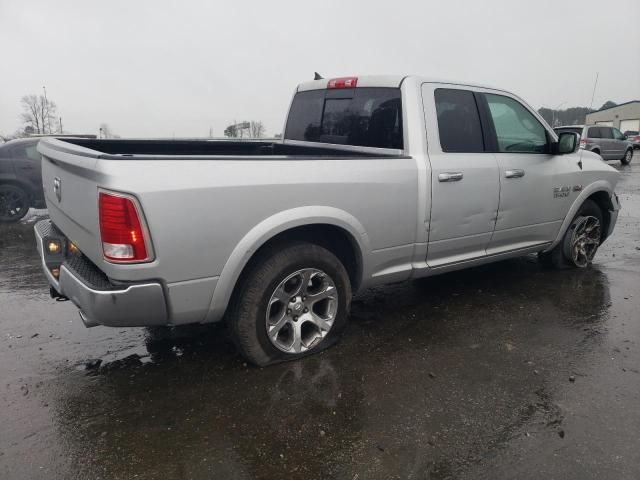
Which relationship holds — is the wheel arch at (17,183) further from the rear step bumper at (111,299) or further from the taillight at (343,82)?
the rear step bumper at (111,299)

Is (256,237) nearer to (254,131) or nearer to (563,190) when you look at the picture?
(563,190)

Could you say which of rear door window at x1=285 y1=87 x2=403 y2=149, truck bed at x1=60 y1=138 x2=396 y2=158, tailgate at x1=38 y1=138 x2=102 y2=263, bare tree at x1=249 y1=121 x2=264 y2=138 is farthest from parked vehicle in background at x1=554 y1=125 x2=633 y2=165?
tailgate at x1=38 y1=138 x2=102 y2=263

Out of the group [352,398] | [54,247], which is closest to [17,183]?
[54,247]

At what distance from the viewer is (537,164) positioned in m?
4.29

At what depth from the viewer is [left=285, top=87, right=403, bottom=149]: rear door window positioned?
141 inches

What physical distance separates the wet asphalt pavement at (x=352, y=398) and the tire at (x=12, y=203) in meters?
5.22

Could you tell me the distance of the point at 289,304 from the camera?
10.1ft

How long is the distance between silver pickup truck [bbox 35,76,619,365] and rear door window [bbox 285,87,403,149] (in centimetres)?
1

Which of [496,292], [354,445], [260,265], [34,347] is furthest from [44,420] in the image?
[496,292]

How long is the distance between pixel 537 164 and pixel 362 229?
2.12m

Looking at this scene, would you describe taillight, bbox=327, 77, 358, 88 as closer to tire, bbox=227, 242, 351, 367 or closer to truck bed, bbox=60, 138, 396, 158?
truck bed, bbox=60, 138, 396, 158

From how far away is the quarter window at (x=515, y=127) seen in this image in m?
4.09

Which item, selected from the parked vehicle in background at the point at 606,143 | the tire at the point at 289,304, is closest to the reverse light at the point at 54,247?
the tire at the point at 289,304

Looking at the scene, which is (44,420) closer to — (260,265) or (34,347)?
(34,347)
